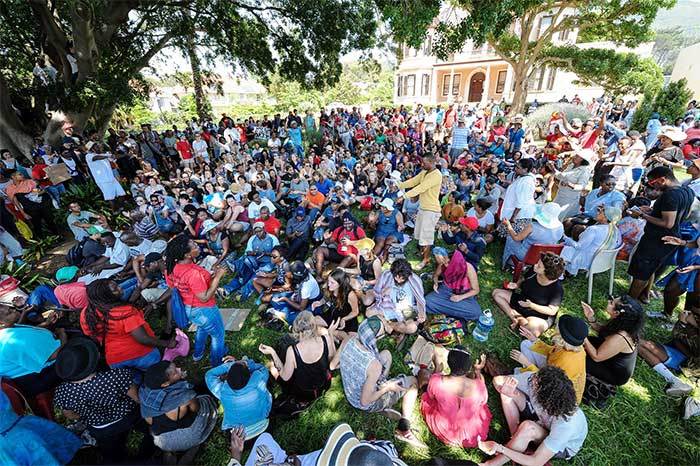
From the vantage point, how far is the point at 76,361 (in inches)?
95.3

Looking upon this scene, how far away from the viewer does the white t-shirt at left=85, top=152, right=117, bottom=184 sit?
299 inches

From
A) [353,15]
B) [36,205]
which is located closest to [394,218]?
[353,15]

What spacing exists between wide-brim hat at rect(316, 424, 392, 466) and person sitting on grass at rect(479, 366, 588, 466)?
1.05m

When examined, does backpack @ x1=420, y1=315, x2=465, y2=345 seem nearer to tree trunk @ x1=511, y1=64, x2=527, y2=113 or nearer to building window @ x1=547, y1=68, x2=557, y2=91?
tree trunk @ x1=511, y1=64, x2=527, y2=113

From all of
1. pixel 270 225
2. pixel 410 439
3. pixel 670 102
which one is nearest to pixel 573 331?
pixel 410 439

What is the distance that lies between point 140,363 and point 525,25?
65.5ft

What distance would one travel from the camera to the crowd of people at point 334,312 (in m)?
2.56

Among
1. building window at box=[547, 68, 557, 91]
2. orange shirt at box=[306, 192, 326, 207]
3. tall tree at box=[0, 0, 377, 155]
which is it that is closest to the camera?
orange shirt at box=[306, 192, 326, 207]

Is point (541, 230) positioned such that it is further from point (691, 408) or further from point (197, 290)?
point (197, 290)

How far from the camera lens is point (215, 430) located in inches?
125

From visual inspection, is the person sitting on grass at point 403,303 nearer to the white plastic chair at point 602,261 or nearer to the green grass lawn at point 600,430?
the green grass lawn at point 600,430

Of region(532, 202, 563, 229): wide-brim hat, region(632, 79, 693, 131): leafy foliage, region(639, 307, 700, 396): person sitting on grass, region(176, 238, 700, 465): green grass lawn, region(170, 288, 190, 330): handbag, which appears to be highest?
region(632, 79, 693, 131): leafy foliage

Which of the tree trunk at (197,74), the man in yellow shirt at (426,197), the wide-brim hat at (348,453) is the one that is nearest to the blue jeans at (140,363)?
the wide-brim hat at (348,453)

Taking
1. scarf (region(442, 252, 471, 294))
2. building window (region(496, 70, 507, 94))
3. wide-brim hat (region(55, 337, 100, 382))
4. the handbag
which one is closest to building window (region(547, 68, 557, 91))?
building window (region(496, 70, 507, 94))
